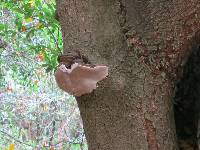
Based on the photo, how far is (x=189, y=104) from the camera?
995 mm

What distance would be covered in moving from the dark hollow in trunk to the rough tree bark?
149 millimetres

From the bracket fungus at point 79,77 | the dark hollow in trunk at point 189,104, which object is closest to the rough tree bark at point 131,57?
the bracket fungus at point 79,77

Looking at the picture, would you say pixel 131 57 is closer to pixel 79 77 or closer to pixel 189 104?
pixel 79 77

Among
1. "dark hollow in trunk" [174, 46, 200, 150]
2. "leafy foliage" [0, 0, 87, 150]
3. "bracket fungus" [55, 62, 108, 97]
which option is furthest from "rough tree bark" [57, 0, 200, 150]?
"leafy foliage" [0, 0, 87, 150]

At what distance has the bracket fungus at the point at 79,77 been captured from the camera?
73cm

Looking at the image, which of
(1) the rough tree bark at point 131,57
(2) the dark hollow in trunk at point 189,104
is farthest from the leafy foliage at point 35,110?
(1) the rough tree bark at point 131,57

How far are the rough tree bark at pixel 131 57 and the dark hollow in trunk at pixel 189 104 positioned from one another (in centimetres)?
15

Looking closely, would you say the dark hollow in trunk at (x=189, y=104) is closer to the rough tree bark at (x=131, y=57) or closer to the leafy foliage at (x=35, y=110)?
the rough tree bark at (x=131, y=57)

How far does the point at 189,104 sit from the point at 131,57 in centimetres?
26

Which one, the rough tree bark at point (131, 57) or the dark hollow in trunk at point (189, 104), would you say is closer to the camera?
the rough tree bark at point (131, 57)

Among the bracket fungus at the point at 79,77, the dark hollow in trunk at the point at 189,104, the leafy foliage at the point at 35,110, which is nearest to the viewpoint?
the bracket fungus at the point at 79,77

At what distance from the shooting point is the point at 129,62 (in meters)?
0.80

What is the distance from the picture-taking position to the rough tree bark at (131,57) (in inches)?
31.2

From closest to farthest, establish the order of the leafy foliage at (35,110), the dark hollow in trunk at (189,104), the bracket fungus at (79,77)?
the bracket fungus at (79,77)
the dark hollow in trunk at (189,104)
the leafy foliage at (35,110)
